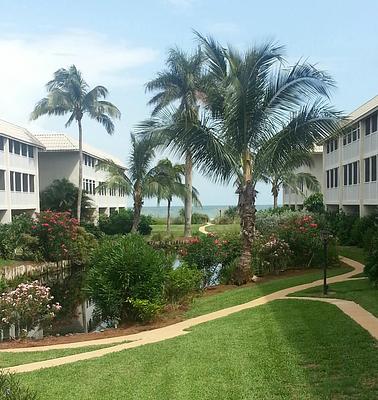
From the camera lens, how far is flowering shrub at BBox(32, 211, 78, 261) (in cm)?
2884

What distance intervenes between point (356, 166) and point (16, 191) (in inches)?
856

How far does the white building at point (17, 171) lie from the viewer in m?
34.8

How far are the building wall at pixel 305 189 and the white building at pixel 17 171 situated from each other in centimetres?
2050

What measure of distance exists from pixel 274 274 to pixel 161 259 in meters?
5.60

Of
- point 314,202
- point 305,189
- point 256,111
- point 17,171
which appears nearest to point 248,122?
point 256,111

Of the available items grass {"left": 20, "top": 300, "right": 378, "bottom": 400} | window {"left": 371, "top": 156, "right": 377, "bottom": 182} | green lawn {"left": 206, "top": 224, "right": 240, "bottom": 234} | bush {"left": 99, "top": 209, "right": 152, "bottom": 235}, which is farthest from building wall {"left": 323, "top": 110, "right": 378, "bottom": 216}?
grass {"left": 20, "top": 300, "right": 378, "bottom": 400}

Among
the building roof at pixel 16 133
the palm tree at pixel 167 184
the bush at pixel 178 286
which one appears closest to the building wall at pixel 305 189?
the palm tree at pixel 167 184

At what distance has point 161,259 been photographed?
15.2 m

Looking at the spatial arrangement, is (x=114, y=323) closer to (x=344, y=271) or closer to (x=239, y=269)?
(x=239, y=269)

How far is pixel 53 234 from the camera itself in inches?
1139

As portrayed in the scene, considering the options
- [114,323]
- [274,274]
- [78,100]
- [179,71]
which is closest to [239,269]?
[274,274]

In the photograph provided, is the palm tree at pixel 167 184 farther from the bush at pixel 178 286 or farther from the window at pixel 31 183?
the bush at pixel 178 286

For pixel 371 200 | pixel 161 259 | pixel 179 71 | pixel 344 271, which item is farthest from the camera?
pixel 179 71

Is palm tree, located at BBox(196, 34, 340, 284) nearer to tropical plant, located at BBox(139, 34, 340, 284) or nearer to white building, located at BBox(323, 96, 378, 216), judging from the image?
tropical plant, located at BBox(139, 34, 340, 284)
